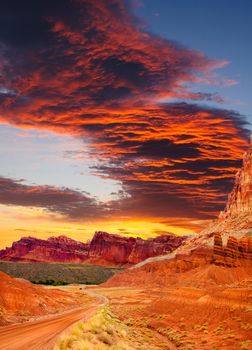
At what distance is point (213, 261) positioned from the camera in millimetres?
118625

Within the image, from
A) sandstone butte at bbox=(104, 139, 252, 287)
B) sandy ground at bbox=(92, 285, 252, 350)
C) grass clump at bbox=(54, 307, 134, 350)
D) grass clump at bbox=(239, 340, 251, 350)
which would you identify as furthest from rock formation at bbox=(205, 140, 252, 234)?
grass clump at bbox=(54, 307, 134, 350)

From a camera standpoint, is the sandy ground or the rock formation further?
the rock formation

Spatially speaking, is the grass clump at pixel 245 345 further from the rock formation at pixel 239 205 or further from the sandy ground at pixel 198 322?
the rock formation at pixel 239 205

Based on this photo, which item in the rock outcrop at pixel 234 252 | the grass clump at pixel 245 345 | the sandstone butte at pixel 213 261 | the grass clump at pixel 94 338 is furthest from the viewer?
the rock outcrop at pixel 234 252

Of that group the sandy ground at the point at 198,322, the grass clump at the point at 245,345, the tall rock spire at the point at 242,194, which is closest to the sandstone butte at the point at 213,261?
the tall rock spire at the point at 242,194

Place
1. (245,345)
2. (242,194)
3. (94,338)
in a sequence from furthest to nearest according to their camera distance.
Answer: (242,194) → (245,345) → (94,338)

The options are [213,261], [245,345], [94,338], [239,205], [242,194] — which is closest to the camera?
[94,338]

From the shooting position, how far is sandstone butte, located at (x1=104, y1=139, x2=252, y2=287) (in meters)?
110

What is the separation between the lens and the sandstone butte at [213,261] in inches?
4311

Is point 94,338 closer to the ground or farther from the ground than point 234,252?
closer to the ground

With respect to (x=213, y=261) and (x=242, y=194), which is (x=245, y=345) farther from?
(x=242, y=194)

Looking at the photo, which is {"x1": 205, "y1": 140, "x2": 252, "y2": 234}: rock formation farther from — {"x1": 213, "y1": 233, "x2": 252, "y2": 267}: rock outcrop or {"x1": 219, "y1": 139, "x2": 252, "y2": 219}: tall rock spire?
{"x1": 213, "y1": 233, "x2": 252, "y2": 267}: rock outcrop

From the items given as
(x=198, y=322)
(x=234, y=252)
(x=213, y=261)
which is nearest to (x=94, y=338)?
(x=198, y=322)

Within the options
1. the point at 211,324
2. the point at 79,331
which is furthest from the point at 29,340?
the point at 211,324
